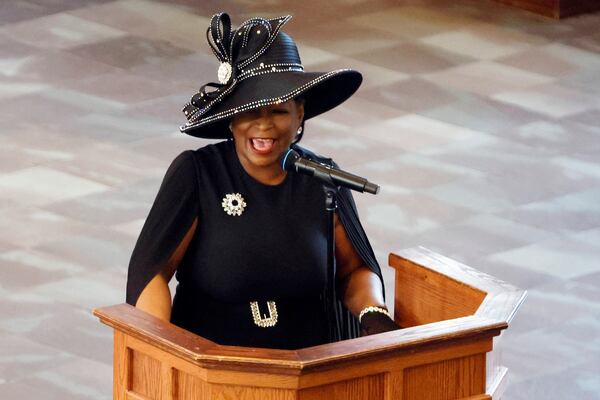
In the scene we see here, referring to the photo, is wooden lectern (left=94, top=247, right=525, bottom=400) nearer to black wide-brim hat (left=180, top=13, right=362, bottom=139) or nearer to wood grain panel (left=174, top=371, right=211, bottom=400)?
wood grain panel (left=174, top=371, right=211, bottom=400)

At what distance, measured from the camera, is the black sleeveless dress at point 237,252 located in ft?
15.4

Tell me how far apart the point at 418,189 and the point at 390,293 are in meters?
1.40

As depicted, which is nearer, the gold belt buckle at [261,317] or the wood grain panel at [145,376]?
the wood grain panel at [145,376]

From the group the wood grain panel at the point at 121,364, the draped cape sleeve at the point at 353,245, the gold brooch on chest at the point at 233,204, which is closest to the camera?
the wood grain panel at the point at 121,364

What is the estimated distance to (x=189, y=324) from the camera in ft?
15.8

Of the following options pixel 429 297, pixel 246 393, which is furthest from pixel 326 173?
pixel 429 297

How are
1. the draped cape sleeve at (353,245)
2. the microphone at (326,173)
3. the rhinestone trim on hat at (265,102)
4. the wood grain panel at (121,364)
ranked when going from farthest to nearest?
the draped cape sleeve at (353,245)
the rhinestone trim on hat at (265,102)
the wood grain panel at (121,364)
the microphone at (326,173)

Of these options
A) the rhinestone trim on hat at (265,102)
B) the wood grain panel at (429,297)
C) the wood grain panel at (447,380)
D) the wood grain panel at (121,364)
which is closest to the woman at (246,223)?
the rhinestone trim on hat at (265,102)

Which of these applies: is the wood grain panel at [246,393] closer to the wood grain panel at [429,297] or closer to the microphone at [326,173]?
the microphone at [326,173]

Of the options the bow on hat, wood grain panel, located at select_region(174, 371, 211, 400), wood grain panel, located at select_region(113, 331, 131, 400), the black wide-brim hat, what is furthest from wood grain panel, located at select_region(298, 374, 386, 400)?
the bow on hat

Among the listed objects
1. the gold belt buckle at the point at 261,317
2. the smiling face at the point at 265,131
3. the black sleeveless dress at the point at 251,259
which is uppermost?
the smiling face at the point at 265,131

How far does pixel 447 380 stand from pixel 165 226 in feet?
3.14

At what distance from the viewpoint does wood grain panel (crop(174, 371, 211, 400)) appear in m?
4.11

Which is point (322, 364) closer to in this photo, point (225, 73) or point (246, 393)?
point (246, 393)
